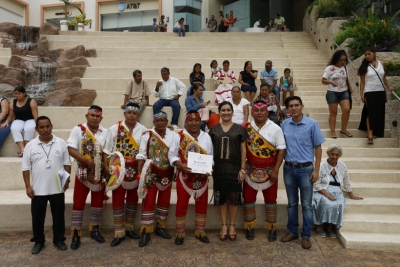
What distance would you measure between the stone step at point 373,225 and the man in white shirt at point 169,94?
377 cm

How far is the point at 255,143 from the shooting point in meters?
4.39

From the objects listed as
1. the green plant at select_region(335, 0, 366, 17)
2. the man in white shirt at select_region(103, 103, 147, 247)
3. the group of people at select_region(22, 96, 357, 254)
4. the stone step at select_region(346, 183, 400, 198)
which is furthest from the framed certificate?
the green plant at select_region(335, 0, 366, 17)

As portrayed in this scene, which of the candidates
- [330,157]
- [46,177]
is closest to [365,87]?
[330,157]

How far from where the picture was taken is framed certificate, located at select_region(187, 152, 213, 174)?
13.8 ft

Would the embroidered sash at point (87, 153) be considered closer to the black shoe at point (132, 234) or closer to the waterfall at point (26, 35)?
the black shoe at point (132, 234)

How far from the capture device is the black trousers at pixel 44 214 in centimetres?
417

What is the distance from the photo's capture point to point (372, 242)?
4266mm

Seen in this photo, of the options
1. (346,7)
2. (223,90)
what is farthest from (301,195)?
(346,7)

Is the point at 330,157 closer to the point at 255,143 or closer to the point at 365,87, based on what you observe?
the point at 255,143

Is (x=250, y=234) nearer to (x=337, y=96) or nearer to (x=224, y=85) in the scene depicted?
(x=337, y=96)

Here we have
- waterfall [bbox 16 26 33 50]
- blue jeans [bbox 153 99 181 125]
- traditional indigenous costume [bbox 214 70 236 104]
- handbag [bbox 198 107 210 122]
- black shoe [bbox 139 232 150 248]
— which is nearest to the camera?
black shoe [bbox 139 232 150 248]

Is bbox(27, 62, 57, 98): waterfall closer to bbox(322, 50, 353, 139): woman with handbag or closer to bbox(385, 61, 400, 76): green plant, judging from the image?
bbox(322, 50, 353, 139): woman with handbag

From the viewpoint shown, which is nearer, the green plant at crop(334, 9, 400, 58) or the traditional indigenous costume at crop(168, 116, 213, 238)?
the traditional indigenous costume at crop(168, 116, 213, 238)

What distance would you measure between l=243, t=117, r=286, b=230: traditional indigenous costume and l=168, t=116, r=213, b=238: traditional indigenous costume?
1.72ft
